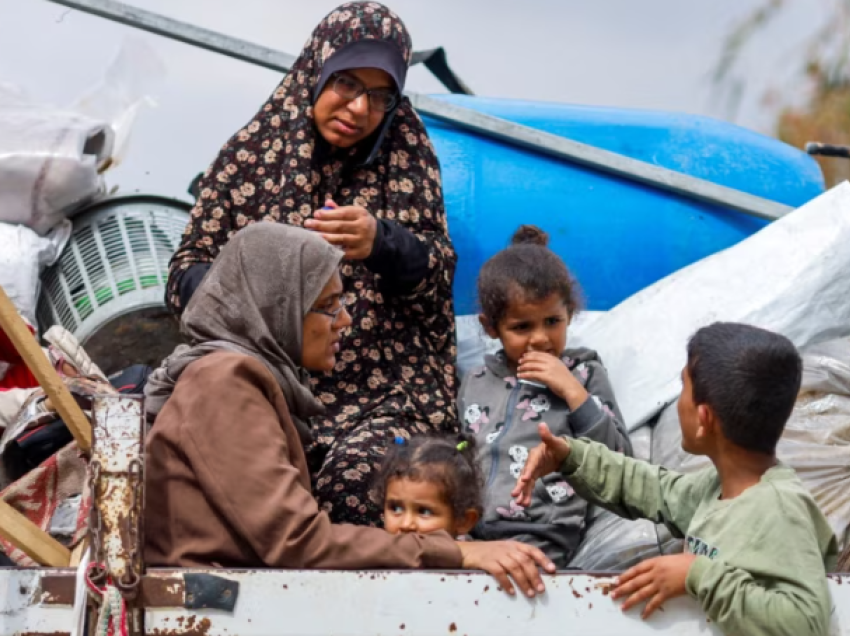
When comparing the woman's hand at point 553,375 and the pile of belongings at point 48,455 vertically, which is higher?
the woman's hand at point 553,375

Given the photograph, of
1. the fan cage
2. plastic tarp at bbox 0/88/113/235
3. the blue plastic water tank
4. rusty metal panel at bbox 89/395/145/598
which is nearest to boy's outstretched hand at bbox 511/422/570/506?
rusty metal panel at bbox 89/395/145/598

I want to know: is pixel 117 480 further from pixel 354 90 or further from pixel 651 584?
pixel 354 90

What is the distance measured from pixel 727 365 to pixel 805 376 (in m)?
0.81

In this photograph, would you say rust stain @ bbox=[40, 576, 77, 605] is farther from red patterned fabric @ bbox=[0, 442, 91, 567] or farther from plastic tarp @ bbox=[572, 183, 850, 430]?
plastic tarp @ bbox=[572, 183, 850, 430]

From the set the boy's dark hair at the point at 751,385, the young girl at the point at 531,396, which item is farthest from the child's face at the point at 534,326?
the boy's dark hair at the point at 751,385

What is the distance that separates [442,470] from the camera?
8.39 ft

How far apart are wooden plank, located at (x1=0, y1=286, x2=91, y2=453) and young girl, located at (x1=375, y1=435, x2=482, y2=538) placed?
2.20ft

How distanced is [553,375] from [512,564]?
2.83 ft

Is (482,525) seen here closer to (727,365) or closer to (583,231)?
(727,365)

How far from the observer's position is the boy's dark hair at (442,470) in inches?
101

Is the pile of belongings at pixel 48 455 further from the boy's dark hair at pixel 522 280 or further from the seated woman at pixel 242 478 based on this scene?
the boy's dark hair at pixel 522 280

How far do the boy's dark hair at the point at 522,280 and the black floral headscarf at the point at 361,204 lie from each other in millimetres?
207

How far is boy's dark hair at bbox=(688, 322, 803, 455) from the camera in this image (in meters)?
2.13

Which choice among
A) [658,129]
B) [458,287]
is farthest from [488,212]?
[658,129]
